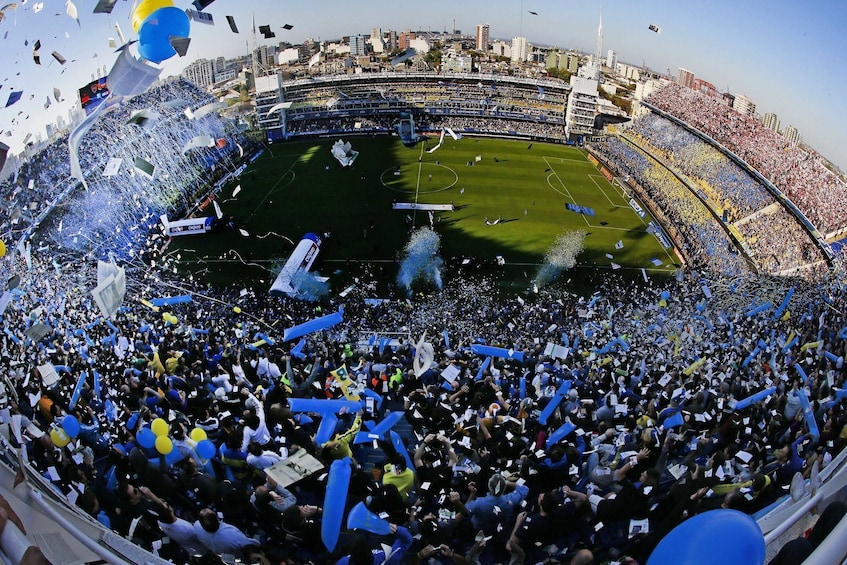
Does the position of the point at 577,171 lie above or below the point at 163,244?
above

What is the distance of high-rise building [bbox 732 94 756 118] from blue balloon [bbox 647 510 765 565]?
85.5 feet

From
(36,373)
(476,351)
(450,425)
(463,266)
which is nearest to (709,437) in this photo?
(450,425)

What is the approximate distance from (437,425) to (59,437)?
4.99 metres

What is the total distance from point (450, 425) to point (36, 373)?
6829 millimetres

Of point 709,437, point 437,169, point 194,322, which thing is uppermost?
point 437,169

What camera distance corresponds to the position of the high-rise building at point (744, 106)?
80.6 ft

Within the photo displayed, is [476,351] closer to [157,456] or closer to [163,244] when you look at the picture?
[157,456]

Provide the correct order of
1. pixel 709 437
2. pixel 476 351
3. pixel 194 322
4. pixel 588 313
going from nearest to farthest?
pixel 709 437
pixel 476 351
pixel 194 322
pixel 588 313

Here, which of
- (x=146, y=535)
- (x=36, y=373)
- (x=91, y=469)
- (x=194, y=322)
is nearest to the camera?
(x=146, y=535)

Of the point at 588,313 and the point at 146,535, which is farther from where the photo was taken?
the point at 588,313

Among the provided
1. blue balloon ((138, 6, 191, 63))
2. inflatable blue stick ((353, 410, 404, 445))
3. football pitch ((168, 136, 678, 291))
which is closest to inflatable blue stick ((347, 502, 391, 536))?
inflatable blue stick ((353, 410, 404, 445))

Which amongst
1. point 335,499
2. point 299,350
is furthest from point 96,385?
point 335,499

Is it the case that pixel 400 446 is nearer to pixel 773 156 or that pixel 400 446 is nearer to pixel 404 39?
pixel 773 156

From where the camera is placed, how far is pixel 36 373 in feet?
30.0
